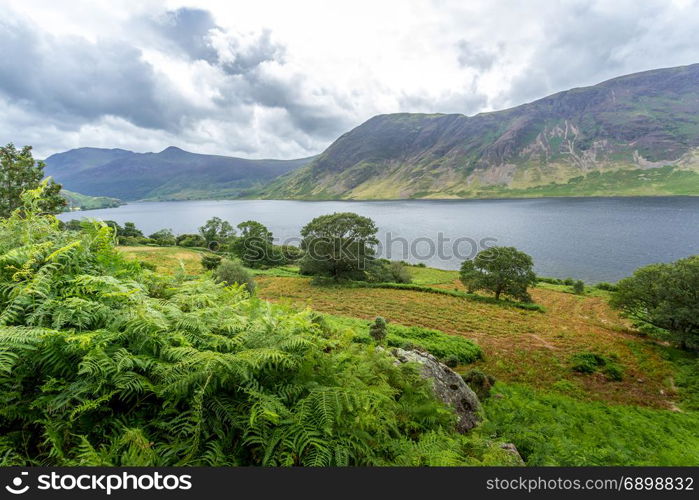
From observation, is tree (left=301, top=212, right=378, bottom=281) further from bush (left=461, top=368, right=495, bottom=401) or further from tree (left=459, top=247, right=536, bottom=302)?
bush (left=461, top=368, right=495, bottom=401)

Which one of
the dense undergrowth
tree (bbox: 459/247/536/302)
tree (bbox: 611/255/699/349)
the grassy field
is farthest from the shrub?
tree (bbox: 611/255/699/349)

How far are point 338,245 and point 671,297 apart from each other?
1208 inches

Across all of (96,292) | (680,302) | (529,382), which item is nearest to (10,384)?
(96,292)

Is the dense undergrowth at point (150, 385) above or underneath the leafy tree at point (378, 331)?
above

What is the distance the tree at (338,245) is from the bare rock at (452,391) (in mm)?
30578

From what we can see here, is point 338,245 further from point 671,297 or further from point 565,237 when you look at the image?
point 565,237

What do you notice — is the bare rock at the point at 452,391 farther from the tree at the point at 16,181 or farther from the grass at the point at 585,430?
the tree at the point at 16,181

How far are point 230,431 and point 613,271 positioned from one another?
76.9 metres

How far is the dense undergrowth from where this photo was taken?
7.83 ft

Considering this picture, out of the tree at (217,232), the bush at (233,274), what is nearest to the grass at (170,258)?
the bush at (233,274)

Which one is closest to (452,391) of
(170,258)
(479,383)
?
(479,383)

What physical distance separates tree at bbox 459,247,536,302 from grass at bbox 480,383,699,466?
23.4 meters

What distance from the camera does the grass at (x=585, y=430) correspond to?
19.9 ft

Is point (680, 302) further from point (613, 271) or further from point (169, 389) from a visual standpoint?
point (613, 271)
